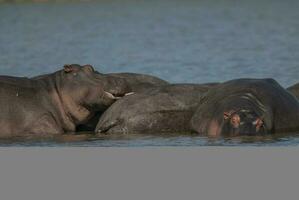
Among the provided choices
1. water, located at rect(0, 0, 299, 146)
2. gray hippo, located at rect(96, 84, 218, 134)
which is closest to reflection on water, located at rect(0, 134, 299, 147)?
water, located at rect(0, 0, 299, 146)

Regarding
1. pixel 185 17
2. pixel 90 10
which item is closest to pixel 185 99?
pixel 185 17

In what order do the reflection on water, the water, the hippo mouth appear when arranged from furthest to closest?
the water → the hippo mouth → the reflection on water

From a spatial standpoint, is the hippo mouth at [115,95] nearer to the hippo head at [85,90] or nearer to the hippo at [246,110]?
the hippo head at [85,90]

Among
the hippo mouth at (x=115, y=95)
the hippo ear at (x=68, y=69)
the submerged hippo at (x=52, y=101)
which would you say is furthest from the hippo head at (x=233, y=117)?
the hippo ear at (x=68, y=69)

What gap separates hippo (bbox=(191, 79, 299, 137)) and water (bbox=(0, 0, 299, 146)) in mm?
209

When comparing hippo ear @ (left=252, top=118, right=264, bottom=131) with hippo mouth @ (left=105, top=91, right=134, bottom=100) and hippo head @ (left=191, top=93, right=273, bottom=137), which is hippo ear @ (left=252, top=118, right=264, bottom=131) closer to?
hippo head @ (left=191, top=93, right=273, bottom=137)

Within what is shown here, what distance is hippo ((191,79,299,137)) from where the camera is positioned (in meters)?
13.6

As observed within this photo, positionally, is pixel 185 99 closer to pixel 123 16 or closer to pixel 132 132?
pixel 132 132

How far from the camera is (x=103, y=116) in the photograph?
50.4ft

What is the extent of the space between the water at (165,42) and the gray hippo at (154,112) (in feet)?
1.34

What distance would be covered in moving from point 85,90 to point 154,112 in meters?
1.07

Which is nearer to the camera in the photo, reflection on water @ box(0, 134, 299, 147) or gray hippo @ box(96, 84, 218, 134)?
reflection on water @ box(0, 134, 299, 147)

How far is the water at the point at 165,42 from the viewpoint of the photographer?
80.4 feet

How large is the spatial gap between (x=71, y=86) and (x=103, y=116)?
2.03ft
